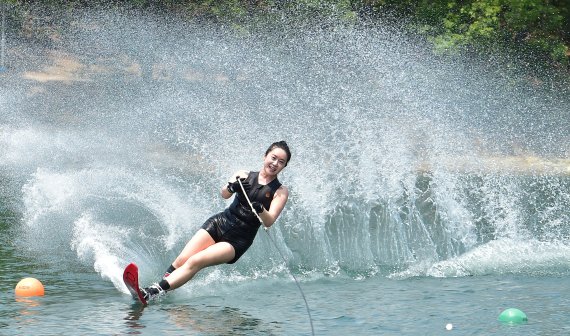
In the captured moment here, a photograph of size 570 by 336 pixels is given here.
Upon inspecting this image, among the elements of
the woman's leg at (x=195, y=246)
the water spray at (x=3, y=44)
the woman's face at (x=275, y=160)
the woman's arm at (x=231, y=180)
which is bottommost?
the woman's leg at (x=195, y=246)

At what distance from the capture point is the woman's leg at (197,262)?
8.19 metres

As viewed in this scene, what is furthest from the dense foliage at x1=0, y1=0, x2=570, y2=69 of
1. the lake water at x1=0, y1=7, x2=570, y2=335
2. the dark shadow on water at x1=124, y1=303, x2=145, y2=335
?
the dark shadow on water at x1=124, y1=303, x2=145, y2=335

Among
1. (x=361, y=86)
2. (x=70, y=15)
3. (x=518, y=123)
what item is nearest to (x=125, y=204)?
(x=361, y=86)

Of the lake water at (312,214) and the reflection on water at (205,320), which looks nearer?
the reflection on water at (205,320)

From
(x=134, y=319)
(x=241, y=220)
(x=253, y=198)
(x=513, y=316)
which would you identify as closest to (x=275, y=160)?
(x=253, y=198)

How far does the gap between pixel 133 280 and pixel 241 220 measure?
1.08 metres

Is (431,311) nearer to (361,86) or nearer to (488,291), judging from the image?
(488,291)

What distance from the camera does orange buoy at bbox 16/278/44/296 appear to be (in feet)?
27.6

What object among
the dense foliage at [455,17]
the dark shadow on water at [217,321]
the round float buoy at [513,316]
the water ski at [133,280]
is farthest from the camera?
the dense foliage at [455,17]

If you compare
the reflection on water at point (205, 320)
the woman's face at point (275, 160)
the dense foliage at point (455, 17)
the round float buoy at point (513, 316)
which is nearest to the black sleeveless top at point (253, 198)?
the woman's face at point (275, 160)

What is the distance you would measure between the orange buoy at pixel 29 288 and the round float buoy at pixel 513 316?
12.5ft

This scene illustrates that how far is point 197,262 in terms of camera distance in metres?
8.21

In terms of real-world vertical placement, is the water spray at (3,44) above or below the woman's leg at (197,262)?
above

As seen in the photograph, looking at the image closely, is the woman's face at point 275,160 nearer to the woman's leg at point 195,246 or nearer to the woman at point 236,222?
the woman at point 236,222
